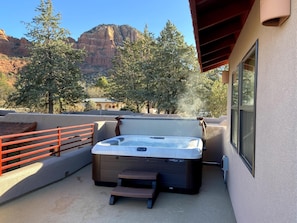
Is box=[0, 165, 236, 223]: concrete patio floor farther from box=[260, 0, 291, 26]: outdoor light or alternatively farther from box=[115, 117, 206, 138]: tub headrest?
box=[260, 0, 291, 26]: outdoor light

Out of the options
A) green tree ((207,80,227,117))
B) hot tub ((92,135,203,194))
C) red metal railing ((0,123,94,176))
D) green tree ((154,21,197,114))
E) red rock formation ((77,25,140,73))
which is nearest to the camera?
red metal railing ((0,123,94,176))

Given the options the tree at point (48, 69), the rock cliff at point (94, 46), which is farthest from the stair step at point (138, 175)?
the rock cliff at point (94, 46)

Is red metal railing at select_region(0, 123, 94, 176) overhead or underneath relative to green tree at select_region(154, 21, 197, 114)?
underneath

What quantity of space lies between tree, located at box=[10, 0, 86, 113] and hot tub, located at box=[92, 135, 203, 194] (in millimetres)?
14275

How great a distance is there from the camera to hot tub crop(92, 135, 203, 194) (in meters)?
4.11

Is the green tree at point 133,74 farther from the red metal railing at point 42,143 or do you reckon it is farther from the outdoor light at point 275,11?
the outdoor light at point 275,11

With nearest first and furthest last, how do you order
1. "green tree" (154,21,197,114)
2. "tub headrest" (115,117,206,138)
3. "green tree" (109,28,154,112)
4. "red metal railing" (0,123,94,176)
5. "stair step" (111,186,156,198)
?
"stair step" (111,186,156,198) → "red metal railing" (0,123,94,176) → "tub headrest" (115,117,206,138) → "green tree" (154,21,197,114) → "green tree" (109,28,154,112)

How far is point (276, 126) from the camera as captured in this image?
1.45 meters

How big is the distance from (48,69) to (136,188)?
1574 centimetres

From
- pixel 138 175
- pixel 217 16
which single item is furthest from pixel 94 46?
pixel 217 16

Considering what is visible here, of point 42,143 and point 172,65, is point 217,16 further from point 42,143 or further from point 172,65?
point 172,65

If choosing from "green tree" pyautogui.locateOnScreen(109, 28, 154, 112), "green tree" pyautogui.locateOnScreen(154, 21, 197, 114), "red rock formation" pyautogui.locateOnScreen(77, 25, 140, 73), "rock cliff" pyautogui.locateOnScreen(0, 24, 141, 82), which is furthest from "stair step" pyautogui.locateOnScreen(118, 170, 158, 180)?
"red rock formation" pyautogui.locateOnScreen(77, 25, 140, 73)

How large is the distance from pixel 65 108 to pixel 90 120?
12231 millimetres

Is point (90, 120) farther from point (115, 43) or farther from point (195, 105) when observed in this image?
point (115, 43)
